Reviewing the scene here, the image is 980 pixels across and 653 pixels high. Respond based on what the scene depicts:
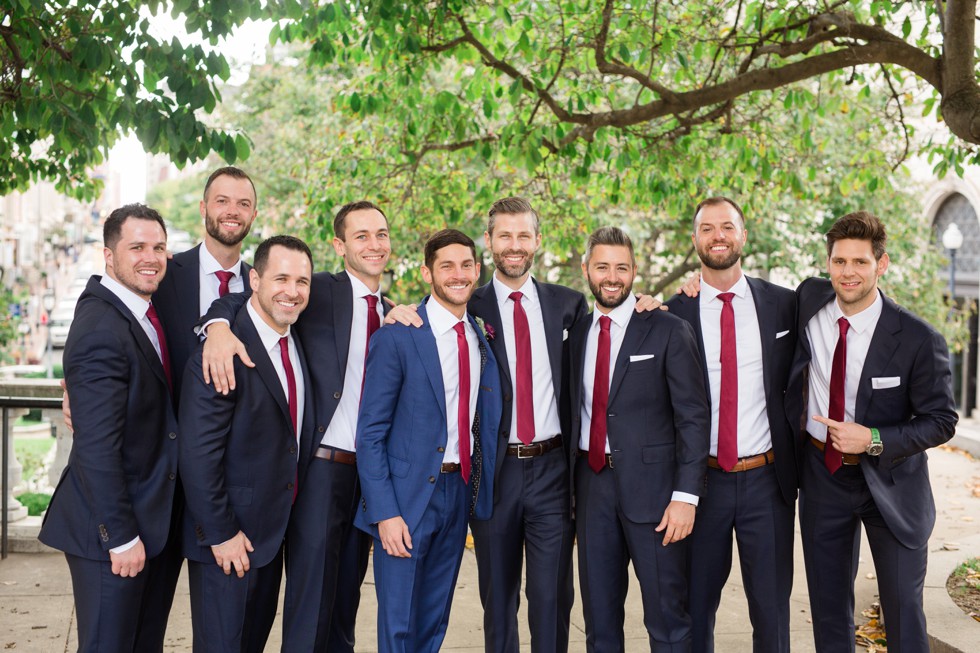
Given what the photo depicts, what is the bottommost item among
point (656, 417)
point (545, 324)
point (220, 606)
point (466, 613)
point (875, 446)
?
point (466, 613)

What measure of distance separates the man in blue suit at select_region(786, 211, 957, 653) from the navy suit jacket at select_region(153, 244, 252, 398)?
9.76 ft

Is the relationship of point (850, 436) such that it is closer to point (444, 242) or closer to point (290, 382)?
point (444, 242)

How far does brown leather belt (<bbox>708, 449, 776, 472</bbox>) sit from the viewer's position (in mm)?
4680

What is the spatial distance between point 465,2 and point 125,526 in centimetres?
453

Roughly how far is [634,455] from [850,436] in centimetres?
103

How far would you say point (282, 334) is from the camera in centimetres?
436

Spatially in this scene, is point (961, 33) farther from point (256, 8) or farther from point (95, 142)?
point (95, 142)

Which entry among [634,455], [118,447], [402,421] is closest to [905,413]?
[634,455]

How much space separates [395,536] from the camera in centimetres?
436

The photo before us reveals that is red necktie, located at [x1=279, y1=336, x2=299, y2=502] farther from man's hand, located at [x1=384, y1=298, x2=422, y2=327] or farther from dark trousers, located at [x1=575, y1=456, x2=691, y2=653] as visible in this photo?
dark trousers, located at [x1=575, y1=456, x2=691, y2=653]

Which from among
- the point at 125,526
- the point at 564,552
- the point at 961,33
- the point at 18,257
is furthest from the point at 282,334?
the point at 18,257

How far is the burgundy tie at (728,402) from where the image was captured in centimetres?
467

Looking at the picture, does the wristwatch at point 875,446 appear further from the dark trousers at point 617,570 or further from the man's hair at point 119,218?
the man's hair at point 119,218

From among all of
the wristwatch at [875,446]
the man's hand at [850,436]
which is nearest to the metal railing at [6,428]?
the man's hand at [850,436]
